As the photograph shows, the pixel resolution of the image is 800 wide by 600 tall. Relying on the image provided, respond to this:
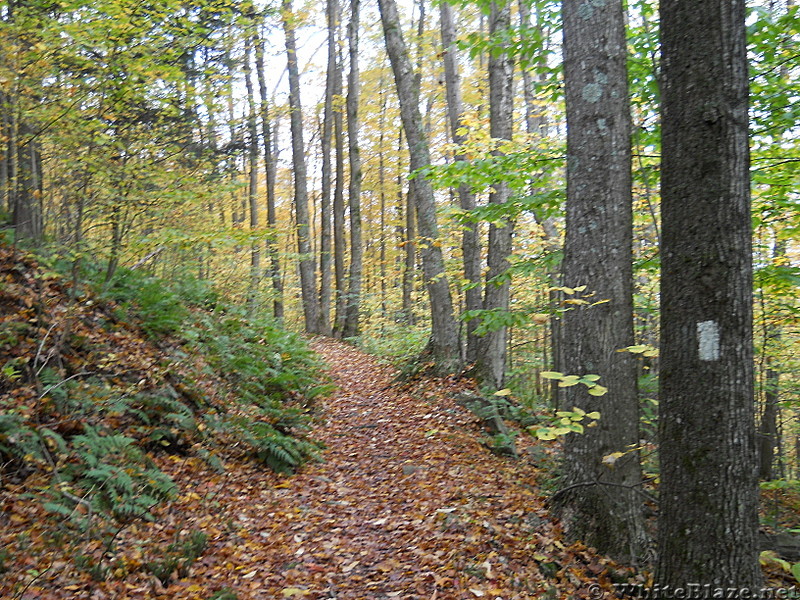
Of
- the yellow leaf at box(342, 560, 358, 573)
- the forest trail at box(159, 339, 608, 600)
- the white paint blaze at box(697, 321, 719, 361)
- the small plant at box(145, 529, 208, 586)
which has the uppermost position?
the white paint blaze at box(697, 321, 719, 361)

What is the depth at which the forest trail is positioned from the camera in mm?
4410

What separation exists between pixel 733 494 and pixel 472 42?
5.68 m

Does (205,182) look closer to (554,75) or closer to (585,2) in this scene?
(554,75)

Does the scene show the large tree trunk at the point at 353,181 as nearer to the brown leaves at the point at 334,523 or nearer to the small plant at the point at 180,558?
the brown leaves at the point at 334,523

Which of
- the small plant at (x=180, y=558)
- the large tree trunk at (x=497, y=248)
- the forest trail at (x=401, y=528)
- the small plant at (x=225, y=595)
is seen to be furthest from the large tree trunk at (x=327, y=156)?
the small plant at (x=225, y=595)

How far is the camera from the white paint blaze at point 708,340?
9.68 feet

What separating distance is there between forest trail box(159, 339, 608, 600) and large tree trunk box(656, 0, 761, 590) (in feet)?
5.42

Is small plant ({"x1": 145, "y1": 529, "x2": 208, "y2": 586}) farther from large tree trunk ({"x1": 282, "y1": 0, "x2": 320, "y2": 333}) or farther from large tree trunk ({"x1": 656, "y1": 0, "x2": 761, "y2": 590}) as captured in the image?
large tree trunk ({"x1": 282, "y1": 0, "x2": 320, "y2": 333})

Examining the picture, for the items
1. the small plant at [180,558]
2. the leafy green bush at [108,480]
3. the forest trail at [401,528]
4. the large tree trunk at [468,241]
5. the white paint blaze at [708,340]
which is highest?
the large tree trunk at [468,241]

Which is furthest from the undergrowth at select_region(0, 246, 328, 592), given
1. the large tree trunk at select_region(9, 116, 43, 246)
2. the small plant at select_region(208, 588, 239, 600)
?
the large tree trunk at select_region(9, 116, 43, 246)

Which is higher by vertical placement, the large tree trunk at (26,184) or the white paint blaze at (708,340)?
the large tree trunk at (26,184)

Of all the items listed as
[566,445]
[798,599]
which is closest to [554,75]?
[566,445]

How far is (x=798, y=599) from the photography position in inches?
154

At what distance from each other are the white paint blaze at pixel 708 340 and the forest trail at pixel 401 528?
234 centimetres
